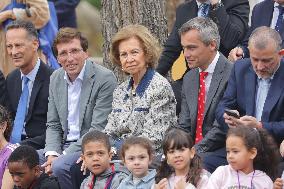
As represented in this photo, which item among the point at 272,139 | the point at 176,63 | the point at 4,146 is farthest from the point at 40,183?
the point at 176,63

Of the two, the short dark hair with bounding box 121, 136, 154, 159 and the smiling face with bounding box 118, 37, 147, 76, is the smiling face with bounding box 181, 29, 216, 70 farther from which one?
the short dark hair with bounding box 121, 136, 154, 159

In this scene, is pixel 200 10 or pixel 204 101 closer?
pixel 204 101

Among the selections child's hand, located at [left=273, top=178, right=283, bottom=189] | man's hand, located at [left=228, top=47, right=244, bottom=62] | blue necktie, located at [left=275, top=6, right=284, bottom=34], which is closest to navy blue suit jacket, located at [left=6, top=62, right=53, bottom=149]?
man's hand, located at [left=228, top=47, right=244, bottom=62]

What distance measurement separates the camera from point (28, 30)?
9.62m

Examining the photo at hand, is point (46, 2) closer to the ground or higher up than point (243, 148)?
higher up

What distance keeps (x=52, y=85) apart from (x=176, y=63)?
2043 mm

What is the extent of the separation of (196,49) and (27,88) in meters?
1.99

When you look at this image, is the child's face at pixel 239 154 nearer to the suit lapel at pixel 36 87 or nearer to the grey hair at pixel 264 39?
the grey hair at pixel 264 39

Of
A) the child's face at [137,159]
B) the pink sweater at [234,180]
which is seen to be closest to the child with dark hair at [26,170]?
the child's face at [137,159]

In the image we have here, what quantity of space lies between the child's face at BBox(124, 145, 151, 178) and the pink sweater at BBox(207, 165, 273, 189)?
2.05ft

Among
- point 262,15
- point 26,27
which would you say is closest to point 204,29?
point 262,15

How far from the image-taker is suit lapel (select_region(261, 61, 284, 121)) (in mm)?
7891

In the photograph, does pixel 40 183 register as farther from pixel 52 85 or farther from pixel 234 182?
pixel 234 182

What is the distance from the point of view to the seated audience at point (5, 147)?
28.4 ft
